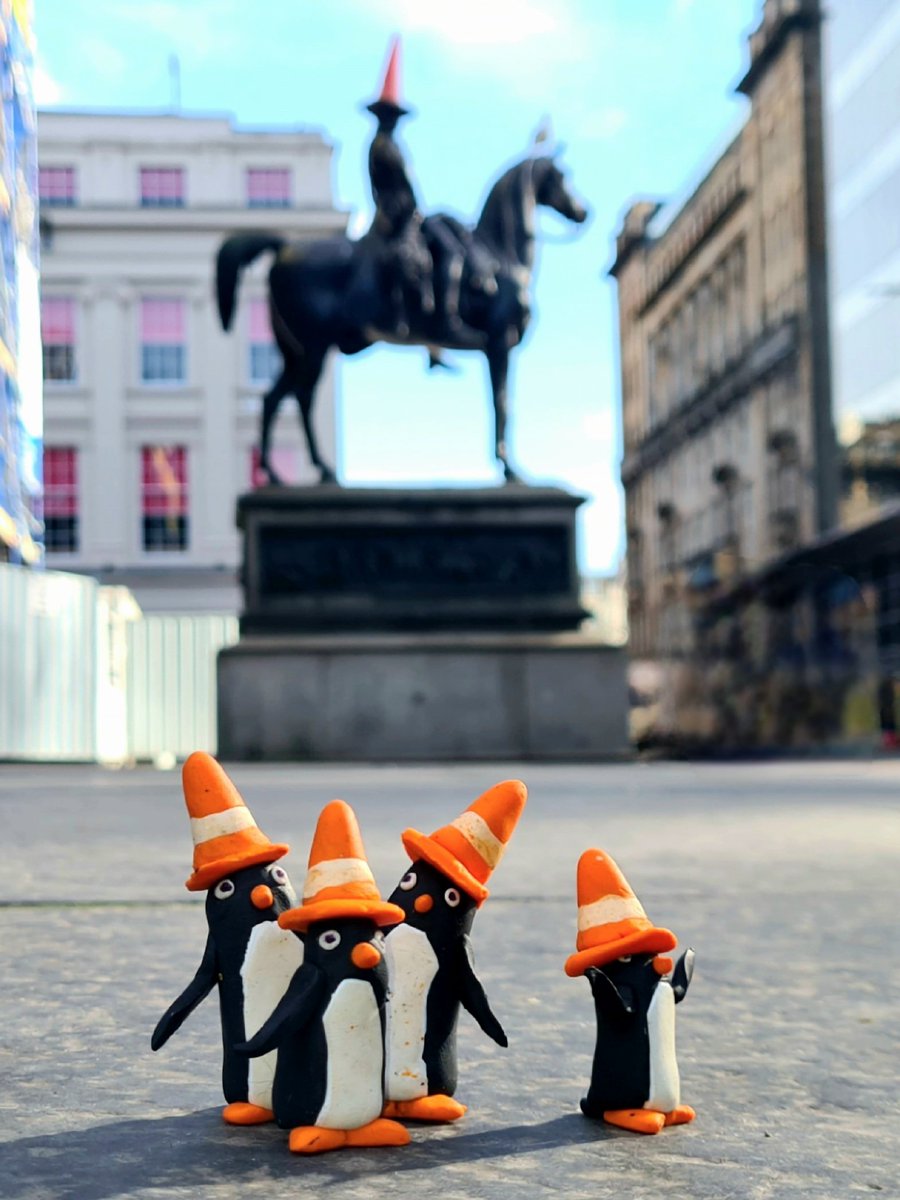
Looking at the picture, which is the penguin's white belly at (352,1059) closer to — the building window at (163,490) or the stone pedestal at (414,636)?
the stone pedestal at (414,636)

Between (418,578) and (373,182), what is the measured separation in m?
3.35

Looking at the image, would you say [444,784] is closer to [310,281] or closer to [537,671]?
[537,671]

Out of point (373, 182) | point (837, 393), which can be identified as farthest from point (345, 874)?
point (837, 393)

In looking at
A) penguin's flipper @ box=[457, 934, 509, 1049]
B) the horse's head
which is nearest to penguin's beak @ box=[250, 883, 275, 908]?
penguin's flipper @ box=[457, 934, 509, 1049]

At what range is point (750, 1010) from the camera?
7.11 ft

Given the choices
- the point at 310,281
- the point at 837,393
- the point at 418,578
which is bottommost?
the point at 418,578

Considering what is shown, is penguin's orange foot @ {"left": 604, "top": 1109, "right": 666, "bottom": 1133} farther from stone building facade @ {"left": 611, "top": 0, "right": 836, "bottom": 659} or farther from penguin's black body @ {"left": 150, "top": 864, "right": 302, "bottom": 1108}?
stone building facade @ {"left": 611, "top": 0, "right": 836, "bottom": 659}

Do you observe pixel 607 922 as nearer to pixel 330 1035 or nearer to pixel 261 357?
pixel 330 1035

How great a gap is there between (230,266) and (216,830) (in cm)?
1185

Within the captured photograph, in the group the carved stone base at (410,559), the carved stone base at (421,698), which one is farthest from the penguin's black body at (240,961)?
the carved stone base at (410,559)

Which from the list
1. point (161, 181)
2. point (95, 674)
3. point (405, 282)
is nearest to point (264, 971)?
point (405, 282)

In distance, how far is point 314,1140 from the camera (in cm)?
140

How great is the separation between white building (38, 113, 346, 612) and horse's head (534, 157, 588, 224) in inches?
858

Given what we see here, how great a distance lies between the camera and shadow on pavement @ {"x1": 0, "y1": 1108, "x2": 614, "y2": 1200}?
4.20ft
